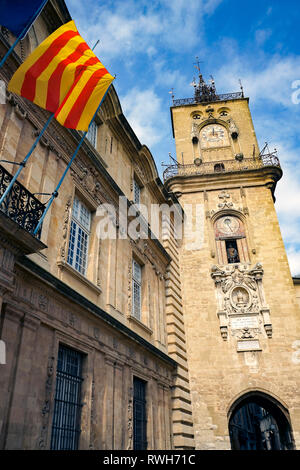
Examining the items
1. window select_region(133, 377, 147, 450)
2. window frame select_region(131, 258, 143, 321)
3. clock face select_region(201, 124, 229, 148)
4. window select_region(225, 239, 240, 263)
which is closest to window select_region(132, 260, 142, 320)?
window frame select_region(131, 258, 143, 321)

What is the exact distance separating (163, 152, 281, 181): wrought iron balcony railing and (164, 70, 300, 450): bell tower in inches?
2.1

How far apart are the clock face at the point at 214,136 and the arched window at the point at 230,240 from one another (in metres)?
5.08

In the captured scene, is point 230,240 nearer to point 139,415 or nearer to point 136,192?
point 136,192

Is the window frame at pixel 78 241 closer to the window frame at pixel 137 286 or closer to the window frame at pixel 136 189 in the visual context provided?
the window frame at pixel 137 286

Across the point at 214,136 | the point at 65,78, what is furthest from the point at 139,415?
the point at 214,136

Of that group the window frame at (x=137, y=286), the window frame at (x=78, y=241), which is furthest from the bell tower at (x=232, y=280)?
the window frame at (x=78, y=241)

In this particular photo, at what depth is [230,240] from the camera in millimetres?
18312

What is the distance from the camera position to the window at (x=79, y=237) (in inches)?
365

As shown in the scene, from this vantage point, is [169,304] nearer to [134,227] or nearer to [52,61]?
[134,227]

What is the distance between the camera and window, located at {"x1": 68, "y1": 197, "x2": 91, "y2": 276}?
9281mm

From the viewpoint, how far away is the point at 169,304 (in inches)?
599

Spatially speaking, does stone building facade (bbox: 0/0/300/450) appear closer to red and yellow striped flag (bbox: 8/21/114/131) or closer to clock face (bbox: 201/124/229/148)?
clock face (bbox: 201/124/229/148)

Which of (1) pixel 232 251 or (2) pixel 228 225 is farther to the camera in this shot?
(2) pixel 228 225

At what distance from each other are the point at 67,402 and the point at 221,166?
628 inches
